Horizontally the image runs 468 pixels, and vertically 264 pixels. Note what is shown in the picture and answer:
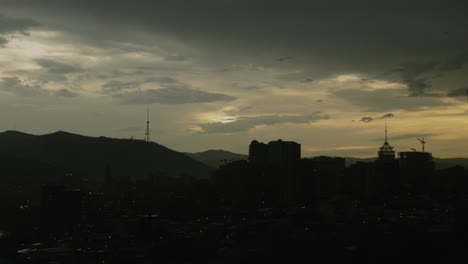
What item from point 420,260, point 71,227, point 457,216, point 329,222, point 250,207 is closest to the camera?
point 420,260

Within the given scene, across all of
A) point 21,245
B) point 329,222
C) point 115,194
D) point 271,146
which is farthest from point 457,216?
point 115,194

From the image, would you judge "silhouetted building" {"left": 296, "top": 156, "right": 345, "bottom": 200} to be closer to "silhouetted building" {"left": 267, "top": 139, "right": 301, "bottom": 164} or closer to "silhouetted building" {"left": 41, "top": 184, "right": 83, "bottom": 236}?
"silhouetted building" {"left": 267, "top": 139, "right": 301, "bottom": 164}

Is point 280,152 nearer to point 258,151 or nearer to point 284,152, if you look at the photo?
point 284,152

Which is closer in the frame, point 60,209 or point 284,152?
point 60,209

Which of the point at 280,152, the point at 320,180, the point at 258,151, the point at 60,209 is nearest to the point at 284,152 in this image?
the point at 280,152

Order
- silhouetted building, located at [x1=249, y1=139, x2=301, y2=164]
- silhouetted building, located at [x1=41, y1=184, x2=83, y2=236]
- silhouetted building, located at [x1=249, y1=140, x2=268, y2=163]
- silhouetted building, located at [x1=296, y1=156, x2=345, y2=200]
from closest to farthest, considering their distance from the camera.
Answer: silhouetted building, located at [x1=41, y1=184, x2=83, y2=236]
silhouetted building, located at [x1=296, y1=156, x2=345, y2=200]
silhouetted building, located at [x1=249, y1=139, x2=301, y2=164]
silhouetted building, located at [x1=249, y1=140, x2=268, y2=163]

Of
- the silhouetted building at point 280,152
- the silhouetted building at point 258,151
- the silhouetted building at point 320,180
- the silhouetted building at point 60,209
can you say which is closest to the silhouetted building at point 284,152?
the silhouetted building at point 280,152

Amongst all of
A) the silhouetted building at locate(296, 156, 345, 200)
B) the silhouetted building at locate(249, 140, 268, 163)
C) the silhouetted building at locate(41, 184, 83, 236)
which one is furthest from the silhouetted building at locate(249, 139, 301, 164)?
the silhouetted building at locate(41, 184, 83, 236)

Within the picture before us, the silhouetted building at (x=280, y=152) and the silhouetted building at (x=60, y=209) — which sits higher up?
the silhouetted building at (x=280, y=152)

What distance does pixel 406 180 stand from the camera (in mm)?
178000

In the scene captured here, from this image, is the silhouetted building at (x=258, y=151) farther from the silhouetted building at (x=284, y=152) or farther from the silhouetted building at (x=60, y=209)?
the silhouetted building at (x=60, y=209)

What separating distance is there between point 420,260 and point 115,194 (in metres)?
130

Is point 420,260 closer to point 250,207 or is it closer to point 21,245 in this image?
point 21,245

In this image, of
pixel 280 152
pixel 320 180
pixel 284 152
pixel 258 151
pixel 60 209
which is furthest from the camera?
pixel 258 151
